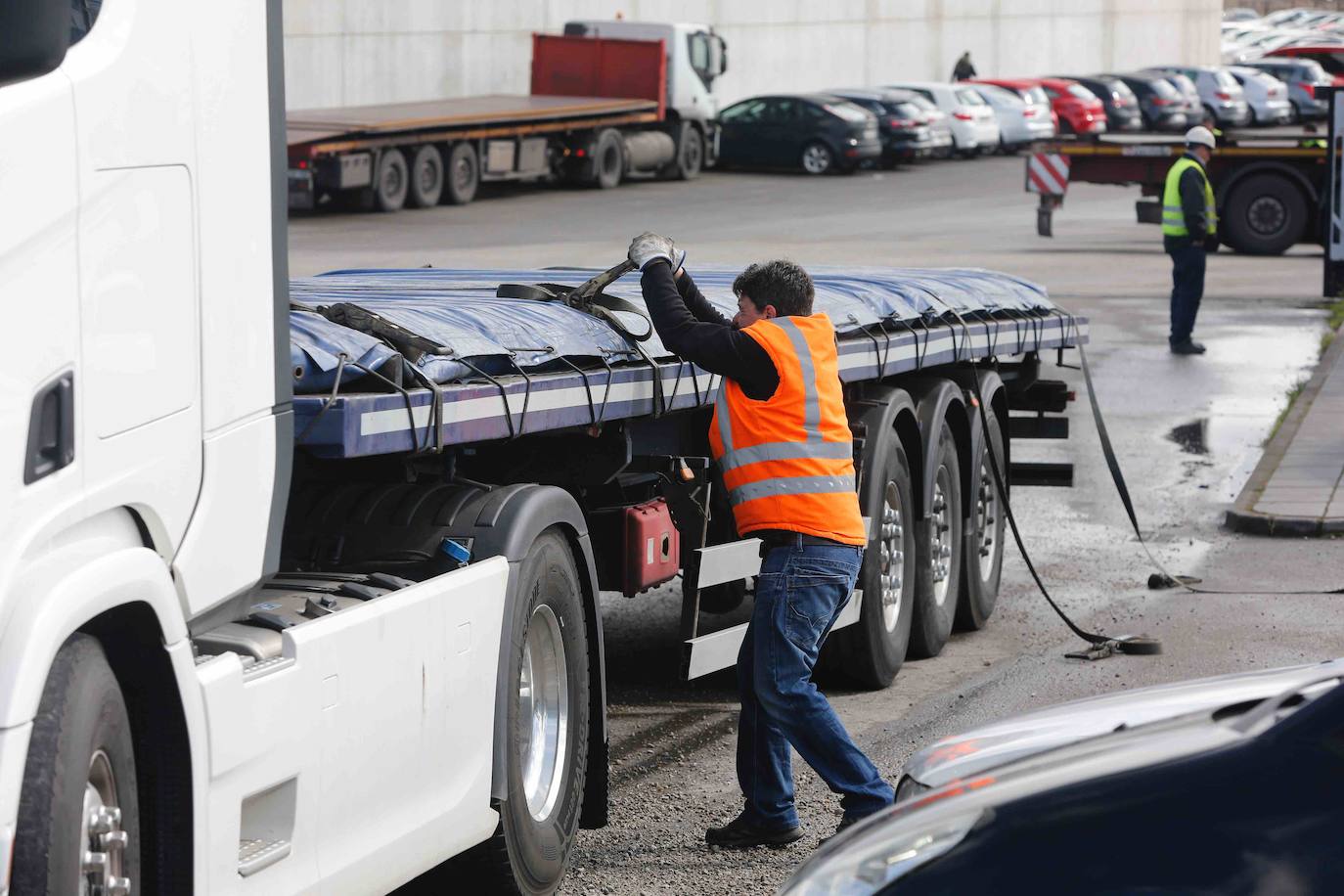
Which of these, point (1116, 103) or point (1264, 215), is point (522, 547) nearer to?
point (1264, 215)

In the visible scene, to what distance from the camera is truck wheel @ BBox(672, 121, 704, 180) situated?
41.1m

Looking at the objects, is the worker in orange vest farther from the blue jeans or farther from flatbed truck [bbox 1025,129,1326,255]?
flatbed truck [bbox 1025,129,1326,255]

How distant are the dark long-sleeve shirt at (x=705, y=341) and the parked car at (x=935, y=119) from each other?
3896 cm

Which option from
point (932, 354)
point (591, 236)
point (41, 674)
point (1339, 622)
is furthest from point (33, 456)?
point (591, 236)

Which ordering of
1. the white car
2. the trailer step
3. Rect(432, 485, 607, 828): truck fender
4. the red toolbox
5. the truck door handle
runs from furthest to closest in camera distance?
1. the white car
2. the red toolbox
3. Rect(432, 485, 607, 828): truck fender
4. the trailer step
5. the truck door handle

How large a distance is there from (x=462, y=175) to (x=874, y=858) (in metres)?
32.3

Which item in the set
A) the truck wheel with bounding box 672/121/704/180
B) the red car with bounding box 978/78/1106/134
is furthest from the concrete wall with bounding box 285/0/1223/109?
the red car with bounding box 978/78/1106/134

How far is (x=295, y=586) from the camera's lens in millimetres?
5320

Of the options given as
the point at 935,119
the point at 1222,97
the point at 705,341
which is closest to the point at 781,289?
the point at 705,341

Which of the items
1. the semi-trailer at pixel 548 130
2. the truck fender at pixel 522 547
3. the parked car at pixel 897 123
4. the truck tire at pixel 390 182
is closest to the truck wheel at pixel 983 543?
the truck fender at pixel 522 547

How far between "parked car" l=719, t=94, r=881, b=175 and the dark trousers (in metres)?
22.9

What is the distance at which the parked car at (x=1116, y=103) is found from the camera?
5356cm

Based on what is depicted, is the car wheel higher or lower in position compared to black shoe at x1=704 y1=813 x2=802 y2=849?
higher

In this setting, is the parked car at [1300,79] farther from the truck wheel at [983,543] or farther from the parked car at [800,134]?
the truck wheel at [983,543]
